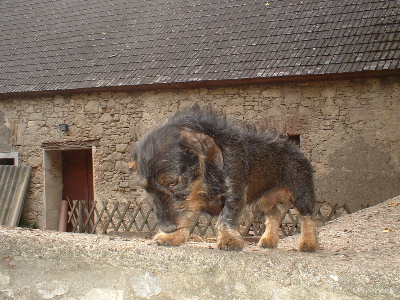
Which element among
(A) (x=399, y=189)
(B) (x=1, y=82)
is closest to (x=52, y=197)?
(B) (x=1, y=82)

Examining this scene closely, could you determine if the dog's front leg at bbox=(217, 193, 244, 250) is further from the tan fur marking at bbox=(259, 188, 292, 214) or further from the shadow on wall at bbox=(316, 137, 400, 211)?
the shadow on wall at bbox=(316, 137, 400, 211)

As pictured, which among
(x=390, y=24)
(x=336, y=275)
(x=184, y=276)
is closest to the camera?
(x=336, y=275)

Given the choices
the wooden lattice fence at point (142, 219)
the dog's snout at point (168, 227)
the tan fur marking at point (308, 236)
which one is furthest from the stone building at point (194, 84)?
the dog's snout at point (168, 227)

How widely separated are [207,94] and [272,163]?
8084mm

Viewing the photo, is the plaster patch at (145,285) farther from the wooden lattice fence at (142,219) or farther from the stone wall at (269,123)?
the stone wall at (269,123)

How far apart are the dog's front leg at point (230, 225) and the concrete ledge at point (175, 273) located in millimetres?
106

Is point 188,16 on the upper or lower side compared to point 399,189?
upper

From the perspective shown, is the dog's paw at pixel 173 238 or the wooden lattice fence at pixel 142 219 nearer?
the dog's paw at pixel 173 238

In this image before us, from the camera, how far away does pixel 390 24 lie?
39.5ft

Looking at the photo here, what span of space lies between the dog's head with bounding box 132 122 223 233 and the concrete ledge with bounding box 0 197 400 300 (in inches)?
10.8

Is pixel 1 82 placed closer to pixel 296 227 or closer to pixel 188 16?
pixel 188 16

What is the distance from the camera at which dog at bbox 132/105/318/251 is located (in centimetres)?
407

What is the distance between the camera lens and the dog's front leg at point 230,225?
167 inches

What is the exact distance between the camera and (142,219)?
42.5 feet
